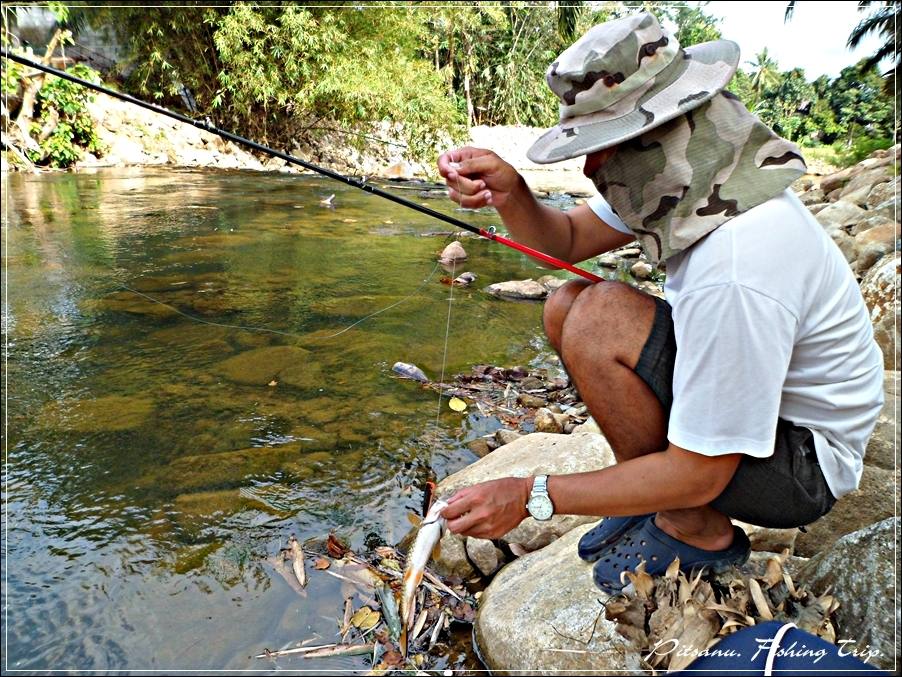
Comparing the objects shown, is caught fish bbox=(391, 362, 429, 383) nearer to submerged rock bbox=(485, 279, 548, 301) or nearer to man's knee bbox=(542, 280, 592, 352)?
man's knee bbox=(542, 280, 592, 352)

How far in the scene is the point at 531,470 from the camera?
296 cm

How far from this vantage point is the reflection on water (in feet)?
7.57

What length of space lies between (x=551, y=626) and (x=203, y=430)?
2.09 m

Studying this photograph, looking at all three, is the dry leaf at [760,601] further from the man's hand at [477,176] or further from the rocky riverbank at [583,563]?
the man's hand at [477,176]

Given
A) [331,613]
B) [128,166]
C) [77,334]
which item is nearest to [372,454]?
[331,613]

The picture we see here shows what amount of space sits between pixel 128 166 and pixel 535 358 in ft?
46.4

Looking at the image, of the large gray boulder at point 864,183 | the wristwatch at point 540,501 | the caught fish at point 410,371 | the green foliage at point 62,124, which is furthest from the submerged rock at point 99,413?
the green foliage at point 62,124

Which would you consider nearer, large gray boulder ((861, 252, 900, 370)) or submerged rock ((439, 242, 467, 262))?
large gray boulder ((861, 252, 900, 370))

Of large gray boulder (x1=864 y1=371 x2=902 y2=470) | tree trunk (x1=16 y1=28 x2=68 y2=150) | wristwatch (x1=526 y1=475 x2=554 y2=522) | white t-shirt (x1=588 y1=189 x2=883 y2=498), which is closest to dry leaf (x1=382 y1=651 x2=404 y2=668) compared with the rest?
wristwatch (x1=526 y1=475 x2=554 y2=522)

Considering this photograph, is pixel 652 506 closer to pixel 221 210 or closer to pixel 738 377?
pixel 738 377

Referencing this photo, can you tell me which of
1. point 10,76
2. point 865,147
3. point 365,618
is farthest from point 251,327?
point 865,147

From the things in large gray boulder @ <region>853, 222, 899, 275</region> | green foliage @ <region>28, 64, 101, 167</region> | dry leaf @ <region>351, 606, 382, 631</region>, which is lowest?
dry leaf @ <region>351, 606, 382, 631</region>

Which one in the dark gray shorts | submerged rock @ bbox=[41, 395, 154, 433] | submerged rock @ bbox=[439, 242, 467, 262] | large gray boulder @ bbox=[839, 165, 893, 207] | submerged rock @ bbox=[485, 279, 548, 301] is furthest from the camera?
large gray boulder @ bbox=[839, 165, 893, 207]

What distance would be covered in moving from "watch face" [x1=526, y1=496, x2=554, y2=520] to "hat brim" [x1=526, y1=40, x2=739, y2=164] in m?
0.88
